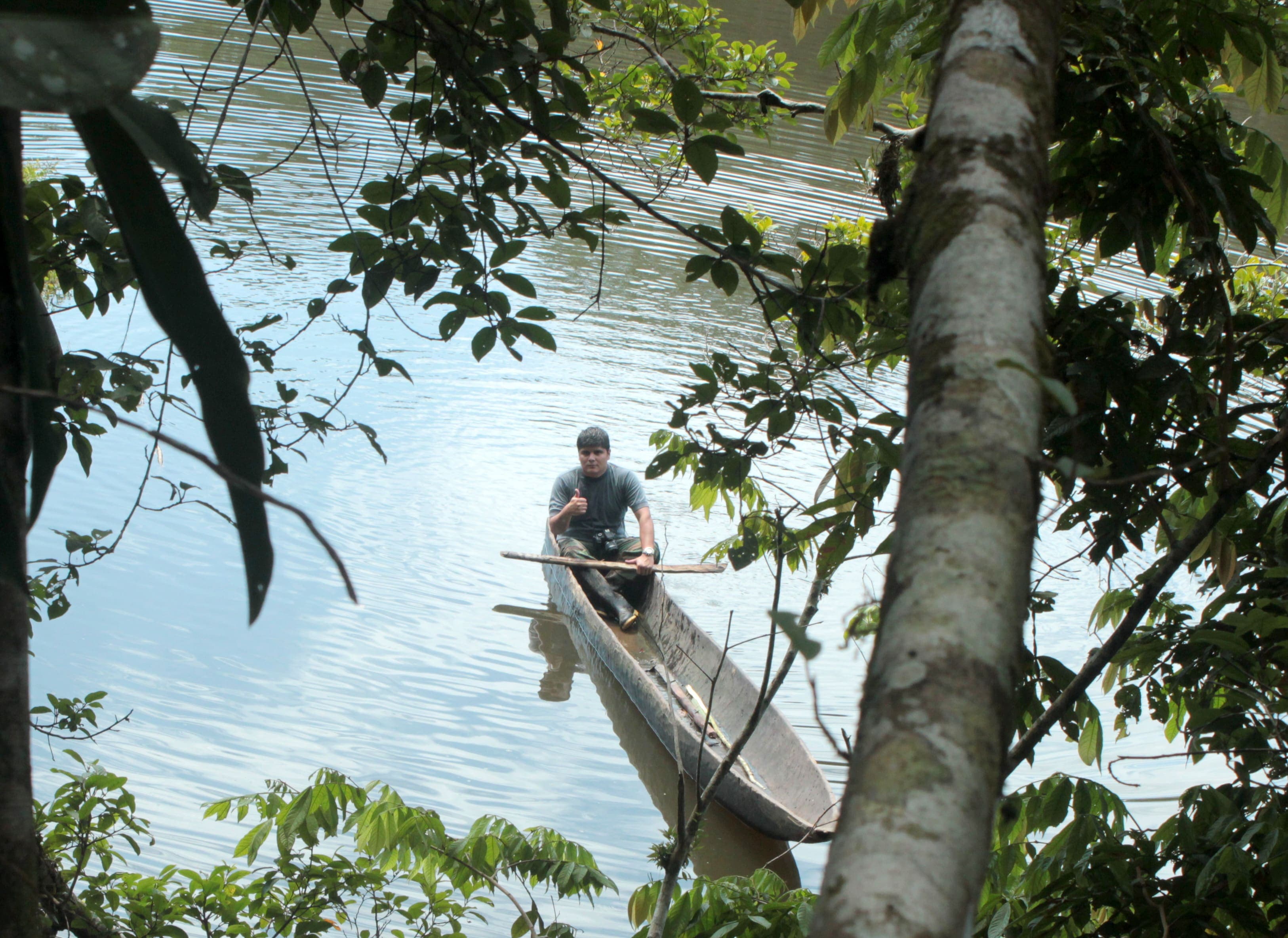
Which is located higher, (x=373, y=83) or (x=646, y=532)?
(x=646, y=532)

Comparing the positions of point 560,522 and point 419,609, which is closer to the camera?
point 419,609

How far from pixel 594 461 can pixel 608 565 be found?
0.70 metres

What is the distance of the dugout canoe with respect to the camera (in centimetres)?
430

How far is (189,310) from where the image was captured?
23.3 inches

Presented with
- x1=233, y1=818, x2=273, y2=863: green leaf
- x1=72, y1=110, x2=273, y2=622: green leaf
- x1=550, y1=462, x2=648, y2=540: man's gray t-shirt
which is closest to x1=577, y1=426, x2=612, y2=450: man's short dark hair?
x1=550, y1=462, x2=648, y2=540: man's gray t-shirt

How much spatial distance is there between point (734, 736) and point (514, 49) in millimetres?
4136

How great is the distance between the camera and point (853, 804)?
1.30ft

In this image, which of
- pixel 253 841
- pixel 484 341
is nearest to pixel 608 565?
pixel 253 841

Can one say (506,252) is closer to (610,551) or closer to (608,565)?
(608,565)

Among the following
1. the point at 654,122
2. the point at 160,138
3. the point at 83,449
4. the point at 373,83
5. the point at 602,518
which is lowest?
the point at 160,138

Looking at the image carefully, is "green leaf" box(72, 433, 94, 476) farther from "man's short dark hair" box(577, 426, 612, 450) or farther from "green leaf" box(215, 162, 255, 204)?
"man's short dark hair" box(577, 426, 612, 450)

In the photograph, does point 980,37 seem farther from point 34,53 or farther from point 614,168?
point 614,168

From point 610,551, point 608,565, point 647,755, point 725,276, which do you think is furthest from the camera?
point 610,551

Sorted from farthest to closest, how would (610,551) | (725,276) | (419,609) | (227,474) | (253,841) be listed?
1. (610,551)
2. (419,609)
3. (253,841)
4. (725,276)
5. (227,474)
